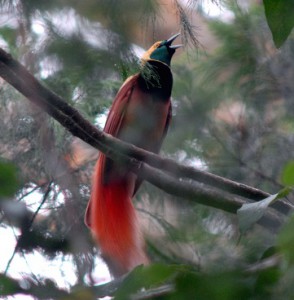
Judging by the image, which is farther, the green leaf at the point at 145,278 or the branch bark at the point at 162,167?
the branch bark at the point at 162,167

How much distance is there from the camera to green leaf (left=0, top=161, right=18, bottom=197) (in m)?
0.39

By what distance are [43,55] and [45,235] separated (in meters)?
0.65

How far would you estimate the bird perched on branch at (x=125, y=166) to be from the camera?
79.7 inches

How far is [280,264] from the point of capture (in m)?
0.41

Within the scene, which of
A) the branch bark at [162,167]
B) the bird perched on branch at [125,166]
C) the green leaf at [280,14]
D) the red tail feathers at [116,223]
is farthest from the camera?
the bird perched on branch at [125,166]

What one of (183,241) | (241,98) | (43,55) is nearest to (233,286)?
(43,55)

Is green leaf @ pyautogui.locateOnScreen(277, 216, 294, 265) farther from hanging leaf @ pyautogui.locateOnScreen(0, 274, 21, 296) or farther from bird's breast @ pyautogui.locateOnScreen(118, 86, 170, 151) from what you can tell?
bird's breast @ pyautogui.locateOnScreen(118, 86, 170, 151)

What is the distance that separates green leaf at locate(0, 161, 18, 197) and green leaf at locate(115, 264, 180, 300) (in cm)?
9

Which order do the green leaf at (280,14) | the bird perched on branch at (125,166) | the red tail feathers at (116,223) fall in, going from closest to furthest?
the green leaf at (280,14) < the red tail feathers at (116,223) < the bird perched on branch at (125,166)

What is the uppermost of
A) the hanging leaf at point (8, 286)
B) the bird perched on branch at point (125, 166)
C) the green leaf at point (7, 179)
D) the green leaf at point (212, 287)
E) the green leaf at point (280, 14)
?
the bird perched on branch at point (125, 166)

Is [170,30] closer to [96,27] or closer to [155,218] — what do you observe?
[155,218]

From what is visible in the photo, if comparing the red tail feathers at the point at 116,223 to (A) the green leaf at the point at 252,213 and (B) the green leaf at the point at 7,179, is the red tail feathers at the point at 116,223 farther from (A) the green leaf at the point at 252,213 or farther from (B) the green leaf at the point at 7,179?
(B) the green leaf at the point at 7,179

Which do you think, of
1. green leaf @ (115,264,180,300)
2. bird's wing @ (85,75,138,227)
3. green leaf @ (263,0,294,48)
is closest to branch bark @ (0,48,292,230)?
bird's wing @ (85,75,138,227)

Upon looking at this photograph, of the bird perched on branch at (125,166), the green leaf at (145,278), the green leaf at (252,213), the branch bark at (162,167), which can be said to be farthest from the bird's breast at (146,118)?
the green leaf at (145,278)
